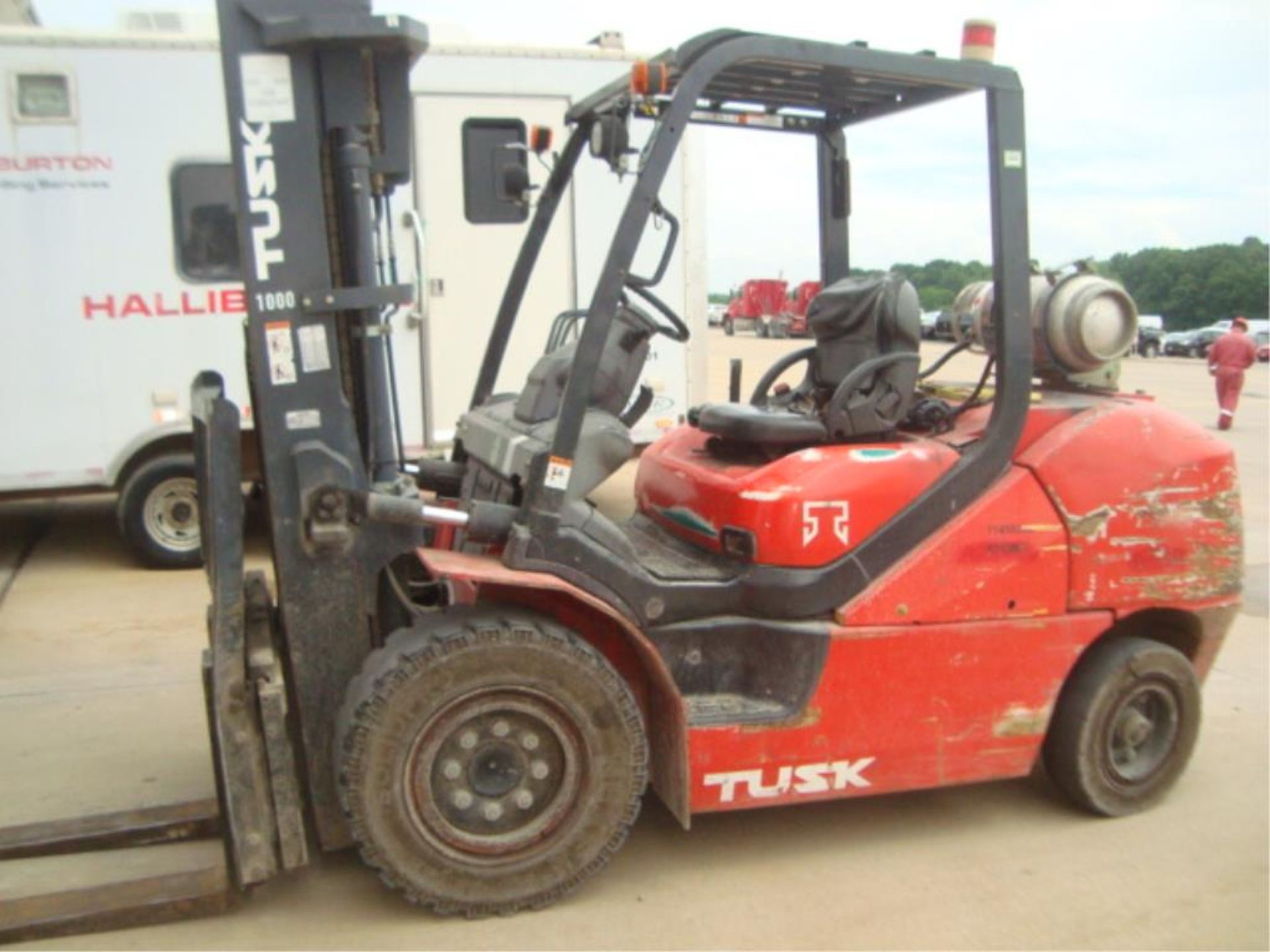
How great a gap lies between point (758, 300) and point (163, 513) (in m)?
40.2

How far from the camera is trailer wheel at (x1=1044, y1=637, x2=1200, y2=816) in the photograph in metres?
4.51

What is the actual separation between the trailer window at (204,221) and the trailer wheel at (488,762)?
517 centimetres

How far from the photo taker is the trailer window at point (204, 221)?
802 centimetres

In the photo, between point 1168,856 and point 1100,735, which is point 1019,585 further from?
point 1168,856

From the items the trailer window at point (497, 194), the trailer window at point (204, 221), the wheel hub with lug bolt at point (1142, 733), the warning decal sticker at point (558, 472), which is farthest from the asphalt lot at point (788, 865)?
the trailer window at point (204, 221)

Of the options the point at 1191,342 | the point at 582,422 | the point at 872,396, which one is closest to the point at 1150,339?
the point at 1191,342

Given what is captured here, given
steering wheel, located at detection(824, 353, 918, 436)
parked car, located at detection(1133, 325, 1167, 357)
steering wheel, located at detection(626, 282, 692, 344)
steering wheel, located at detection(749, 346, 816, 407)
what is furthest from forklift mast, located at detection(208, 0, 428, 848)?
parked car, located at detection(1133, 325, 1167, 357)

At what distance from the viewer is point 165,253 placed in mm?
8016

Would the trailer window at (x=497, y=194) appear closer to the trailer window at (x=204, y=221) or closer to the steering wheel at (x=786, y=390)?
the steering wheel at (x=786, y=390)

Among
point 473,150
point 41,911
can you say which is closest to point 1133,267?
point 473,150

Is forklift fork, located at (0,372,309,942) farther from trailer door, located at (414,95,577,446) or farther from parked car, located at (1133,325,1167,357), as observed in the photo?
parked car, located at (1133,325,1167,357)

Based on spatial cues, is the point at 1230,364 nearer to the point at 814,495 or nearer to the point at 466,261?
the point at 466,261

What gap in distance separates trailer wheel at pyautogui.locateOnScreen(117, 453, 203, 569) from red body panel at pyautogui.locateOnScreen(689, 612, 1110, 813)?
5.33 meters

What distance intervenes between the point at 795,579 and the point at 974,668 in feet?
2.41
